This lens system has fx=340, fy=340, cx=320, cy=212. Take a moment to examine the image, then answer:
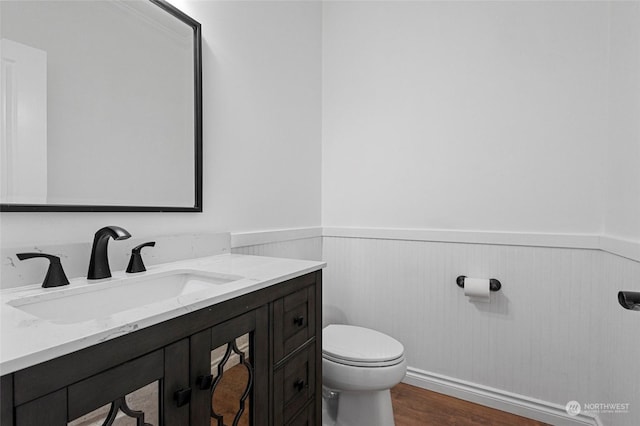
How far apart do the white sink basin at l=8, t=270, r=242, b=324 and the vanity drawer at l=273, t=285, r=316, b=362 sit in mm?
175

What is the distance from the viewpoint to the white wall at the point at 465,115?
159cm


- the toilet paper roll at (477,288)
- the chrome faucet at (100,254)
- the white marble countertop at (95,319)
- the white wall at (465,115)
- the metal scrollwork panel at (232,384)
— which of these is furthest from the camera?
the toilet paper roll at (477,288)

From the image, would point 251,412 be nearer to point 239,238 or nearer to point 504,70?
point 239,238

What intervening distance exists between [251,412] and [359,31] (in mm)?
2115

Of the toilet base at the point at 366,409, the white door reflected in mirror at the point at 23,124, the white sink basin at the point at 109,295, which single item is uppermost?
the white door reflected in mirror at the point at 23,124

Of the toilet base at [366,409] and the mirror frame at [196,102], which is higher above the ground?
the mirror frame at [196,102]

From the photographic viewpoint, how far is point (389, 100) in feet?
6.68

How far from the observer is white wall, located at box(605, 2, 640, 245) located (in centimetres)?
125

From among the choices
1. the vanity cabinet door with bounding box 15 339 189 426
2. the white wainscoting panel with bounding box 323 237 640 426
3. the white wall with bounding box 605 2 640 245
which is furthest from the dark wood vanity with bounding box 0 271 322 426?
the white wall with bounding box 605 2 640 245

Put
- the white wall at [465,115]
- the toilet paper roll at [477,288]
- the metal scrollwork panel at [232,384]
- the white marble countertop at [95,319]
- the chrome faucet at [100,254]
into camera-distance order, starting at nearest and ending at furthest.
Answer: the white marble countertop at [95,319] → the metal scrollwork panel at [232,384] → the chrome faucet at [100,254] → the white wall at [465,115] → the toilet paper roll at [477,288]

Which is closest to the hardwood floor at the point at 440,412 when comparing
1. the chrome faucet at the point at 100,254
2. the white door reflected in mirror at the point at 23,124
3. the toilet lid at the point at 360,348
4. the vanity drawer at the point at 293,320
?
the toilet lid at the point at 360,348

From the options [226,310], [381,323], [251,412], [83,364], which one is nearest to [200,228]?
[226,310]

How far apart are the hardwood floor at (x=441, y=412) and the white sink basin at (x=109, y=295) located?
1256 mm

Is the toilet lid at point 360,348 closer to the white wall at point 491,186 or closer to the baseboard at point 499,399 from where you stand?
the white wall at point 491,186
